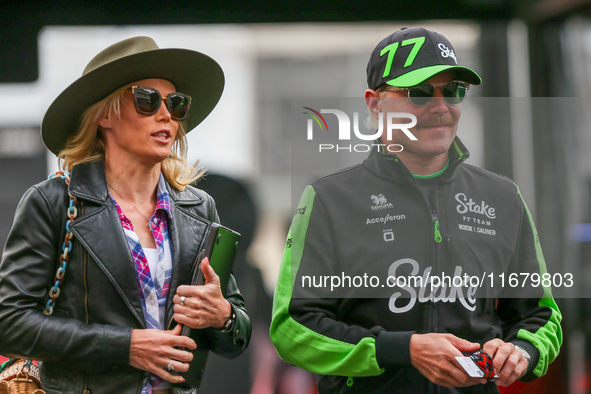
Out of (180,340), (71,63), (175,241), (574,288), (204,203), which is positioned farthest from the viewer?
(71,63)

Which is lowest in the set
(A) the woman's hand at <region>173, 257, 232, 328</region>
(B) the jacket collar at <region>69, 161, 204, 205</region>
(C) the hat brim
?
(A) the woman's hand at <region>173, 257, 232, 328</region>

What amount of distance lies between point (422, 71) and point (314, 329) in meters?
0.95

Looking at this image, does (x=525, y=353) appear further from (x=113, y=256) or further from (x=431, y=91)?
(x=113, y=256)

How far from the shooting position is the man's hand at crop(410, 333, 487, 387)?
2203 millimetres

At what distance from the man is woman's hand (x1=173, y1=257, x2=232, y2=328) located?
0.24 m

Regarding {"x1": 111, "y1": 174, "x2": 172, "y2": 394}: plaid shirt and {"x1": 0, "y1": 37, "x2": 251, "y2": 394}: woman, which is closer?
{"x1": 0, "y1": 37, "x2": 251, "y2": 394}: woman

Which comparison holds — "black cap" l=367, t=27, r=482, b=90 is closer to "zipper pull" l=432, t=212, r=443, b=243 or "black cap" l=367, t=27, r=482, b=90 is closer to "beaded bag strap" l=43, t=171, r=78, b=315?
"zipper pull" l=432, t=212, r=443, b=243

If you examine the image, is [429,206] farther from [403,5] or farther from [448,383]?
[403,5]

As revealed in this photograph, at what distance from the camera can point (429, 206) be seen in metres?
2.46

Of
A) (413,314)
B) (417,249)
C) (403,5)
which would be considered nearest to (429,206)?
(417,249)

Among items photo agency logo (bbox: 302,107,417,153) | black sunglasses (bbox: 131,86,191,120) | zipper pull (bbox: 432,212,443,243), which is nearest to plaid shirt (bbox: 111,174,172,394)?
black sunglasses (bbox: 131,86,191,120)

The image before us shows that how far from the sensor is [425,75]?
7.82 feet

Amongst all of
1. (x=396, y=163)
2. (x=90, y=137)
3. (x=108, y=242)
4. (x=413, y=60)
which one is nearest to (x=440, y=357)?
(x=396, y=163)

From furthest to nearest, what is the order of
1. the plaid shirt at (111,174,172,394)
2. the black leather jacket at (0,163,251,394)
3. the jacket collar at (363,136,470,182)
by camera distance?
the jacket collar at (363,136,470,182), the plaid shirt at (111,174,172,394), the black leather jacket at (0,163,251,394)
